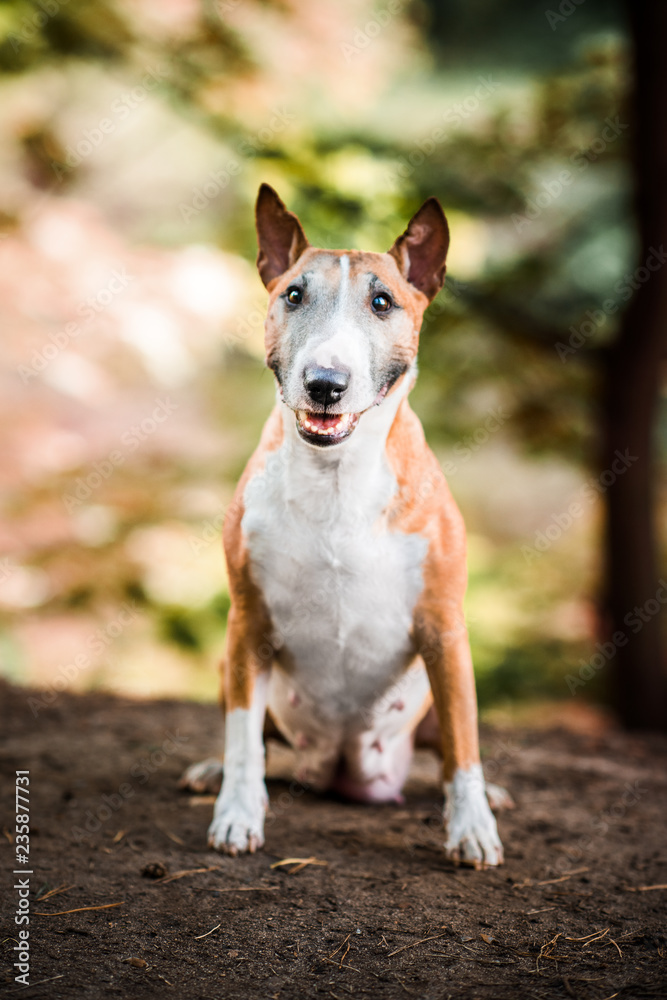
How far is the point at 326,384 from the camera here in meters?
2.24

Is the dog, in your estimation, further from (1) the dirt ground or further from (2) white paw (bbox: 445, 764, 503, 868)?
(1) the dirt ground

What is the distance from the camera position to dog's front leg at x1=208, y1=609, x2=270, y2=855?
8.48ft

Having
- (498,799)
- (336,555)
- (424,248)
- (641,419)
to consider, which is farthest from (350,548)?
(641,419)

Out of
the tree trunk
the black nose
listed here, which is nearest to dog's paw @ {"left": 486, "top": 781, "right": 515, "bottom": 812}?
the black nose

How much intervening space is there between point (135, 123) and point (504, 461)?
485cm

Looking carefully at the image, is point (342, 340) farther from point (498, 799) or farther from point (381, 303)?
point (498, 799)

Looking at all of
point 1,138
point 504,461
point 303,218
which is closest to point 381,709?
point 303,218

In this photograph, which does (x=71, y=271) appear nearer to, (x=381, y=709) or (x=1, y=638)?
(x=1, y=638)

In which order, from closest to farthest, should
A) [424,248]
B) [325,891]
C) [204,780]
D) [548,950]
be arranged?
[548,950], [325,891], [424,248], [204,780]

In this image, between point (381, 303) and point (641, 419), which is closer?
point (381, 303)

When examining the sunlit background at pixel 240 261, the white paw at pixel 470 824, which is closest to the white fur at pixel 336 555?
the white paw at pixel 470 824

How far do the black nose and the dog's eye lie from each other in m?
0.33

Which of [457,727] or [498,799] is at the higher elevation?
[457,727]

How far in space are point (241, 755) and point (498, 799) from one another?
1.04 meters
